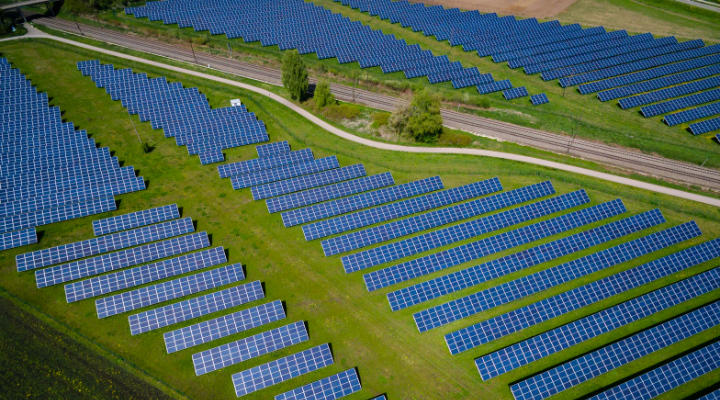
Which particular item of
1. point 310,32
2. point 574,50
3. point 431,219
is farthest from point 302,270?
point 574,50

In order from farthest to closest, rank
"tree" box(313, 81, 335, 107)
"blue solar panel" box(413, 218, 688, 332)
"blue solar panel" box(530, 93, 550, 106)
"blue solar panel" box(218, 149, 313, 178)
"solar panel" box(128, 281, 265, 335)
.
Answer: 1. "blue solar panel" box(530, 93, 550, 106)
2. "tree" box(313, 81, 335, 107)
3. "blue solar panel" box(218, 149, 313, 178)
4. "blue solar panel" box(413, 218, 688, 332)
5. "solar panel" box(128, 281, 265, 335)

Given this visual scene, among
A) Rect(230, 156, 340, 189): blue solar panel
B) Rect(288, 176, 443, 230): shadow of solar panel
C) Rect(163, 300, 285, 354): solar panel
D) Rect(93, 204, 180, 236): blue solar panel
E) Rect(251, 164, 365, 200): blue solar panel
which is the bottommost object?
Rect(163, 300, 285, 354): solar panel

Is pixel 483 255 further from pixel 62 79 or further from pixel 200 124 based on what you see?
pixel 62 79

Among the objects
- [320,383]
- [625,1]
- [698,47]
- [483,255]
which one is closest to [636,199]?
[483,255]

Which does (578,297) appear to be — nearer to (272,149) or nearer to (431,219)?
(431,219)

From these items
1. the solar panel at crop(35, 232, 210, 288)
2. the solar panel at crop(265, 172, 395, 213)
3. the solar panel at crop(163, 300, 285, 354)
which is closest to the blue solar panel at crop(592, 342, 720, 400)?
the solar panel at crop(163, 300, 285, 354)

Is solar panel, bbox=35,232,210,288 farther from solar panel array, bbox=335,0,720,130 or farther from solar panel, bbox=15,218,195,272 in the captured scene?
solar panel array, bbox=335,0,720,130
